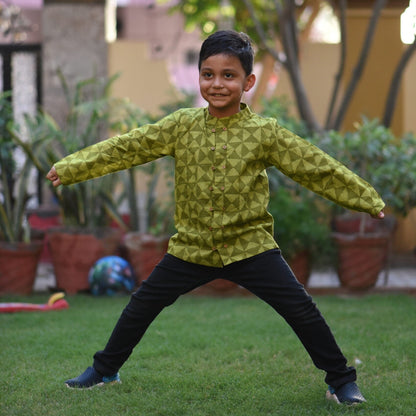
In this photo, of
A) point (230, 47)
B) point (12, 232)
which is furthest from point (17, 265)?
point (230, 47)

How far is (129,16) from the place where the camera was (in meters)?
17.1

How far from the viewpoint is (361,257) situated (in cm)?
627

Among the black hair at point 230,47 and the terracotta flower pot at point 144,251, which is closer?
the black hair at point 230,47

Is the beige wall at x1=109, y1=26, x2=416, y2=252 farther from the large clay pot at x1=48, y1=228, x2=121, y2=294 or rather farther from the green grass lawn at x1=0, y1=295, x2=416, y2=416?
the green grass lawn at x1=0, y1=295, x2=416, y2=416

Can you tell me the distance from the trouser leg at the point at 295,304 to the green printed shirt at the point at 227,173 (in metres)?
0.07

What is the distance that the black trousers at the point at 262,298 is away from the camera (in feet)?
10.5

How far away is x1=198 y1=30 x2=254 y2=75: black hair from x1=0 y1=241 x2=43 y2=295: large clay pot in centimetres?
333

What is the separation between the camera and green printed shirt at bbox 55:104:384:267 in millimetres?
3201

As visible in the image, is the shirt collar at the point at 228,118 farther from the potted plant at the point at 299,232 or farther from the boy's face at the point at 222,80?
the potted plant at the point at 299,232

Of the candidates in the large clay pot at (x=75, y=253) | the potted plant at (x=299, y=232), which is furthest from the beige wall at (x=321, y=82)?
the large clay pot at (x=75, y=253)

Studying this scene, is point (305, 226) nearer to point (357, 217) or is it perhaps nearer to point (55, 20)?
point (357, 217)

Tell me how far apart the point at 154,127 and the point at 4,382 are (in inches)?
56.7

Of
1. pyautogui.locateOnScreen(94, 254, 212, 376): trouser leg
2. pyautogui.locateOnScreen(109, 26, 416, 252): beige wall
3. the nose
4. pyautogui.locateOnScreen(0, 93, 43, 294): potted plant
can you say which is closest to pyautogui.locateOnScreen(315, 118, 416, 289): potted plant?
pyautogui.locateOnScreen(109, 26, 416, 252): beige wall

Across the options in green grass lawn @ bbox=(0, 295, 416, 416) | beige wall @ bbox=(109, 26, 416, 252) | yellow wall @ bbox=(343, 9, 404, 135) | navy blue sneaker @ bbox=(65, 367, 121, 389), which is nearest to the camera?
green grass lawn @ bbox=(0, 295, 416, 416)
